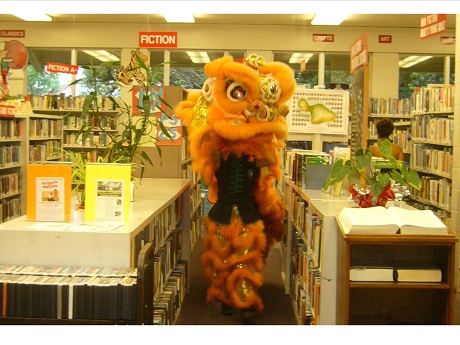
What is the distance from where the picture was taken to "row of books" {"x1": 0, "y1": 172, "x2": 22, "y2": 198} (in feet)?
23.0

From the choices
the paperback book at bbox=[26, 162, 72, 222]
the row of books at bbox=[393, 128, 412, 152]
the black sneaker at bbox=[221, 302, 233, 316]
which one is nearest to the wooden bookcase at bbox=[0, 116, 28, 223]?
the black sneaker at bbox=[221, 302, 233, 316]

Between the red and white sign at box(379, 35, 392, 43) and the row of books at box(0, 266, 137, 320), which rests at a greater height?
the red and white sign at box(379, 35, 392, 43)

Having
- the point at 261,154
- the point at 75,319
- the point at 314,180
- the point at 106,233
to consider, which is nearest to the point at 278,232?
the point at 314,180

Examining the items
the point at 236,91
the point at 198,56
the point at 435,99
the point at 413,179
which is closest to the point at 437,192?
the point at 435,99

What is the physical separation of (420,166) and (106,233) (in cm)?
594

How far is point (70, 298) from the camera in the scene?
1919mm

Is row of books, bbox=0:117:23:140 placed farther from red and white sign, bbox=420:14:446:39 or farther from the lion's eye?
red and white sign, bbox=420:14:446:39

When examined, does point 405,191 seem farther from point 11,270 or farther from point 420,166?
point 420,166

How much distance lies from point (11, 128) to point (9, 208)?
3.48 feet

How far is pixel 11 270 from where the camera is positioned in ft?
7.13

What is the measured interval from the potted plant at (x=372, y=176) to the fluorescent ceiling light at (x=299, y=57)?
9.26 m

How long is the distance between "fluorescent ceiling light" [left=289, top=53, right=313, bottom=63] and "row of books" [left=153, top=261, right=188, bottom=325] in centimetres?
804

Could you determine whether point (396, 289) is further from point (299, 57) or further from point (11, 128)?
point (299, 57)

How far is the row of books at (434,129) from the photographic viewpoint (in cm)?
630
